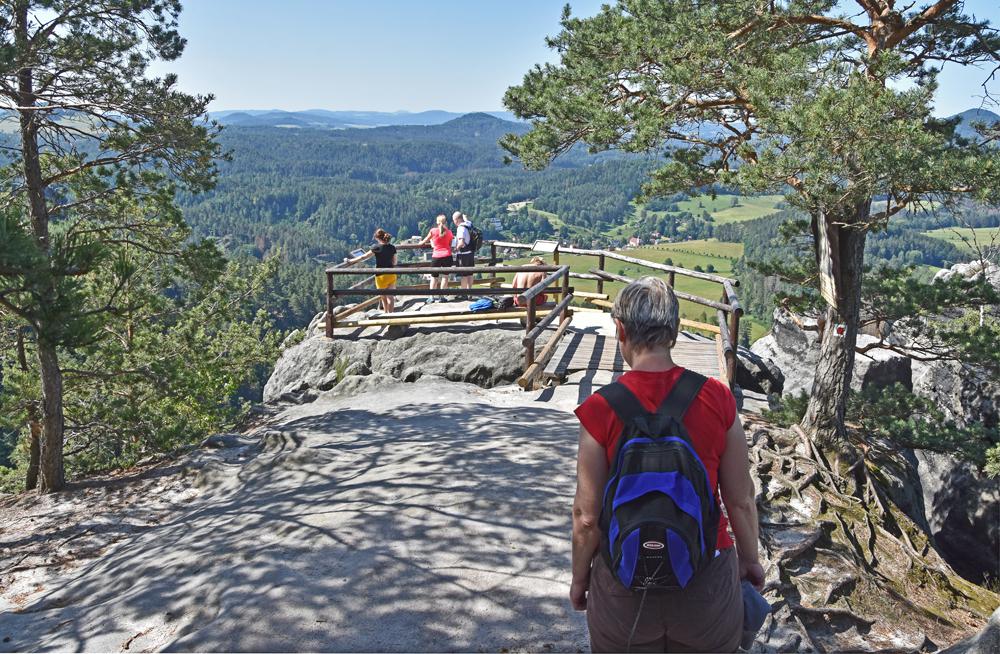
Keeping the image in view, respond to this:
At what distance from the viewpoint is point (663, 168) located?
822 cm

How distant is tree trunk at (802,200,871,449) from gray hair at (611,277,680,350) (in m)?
5.96

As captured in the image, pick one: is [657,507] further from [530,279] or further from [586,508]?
[530,279]

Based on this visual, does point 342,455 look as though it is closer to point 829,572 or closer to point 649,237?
point 829,572

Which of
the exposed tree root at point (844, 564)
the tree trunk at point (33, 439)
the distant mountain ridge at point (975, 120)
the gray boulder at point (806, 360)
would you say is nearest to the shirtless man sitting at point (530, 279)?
the exposed tree root at point (844, 564)

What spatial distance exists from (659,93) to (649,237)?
162m

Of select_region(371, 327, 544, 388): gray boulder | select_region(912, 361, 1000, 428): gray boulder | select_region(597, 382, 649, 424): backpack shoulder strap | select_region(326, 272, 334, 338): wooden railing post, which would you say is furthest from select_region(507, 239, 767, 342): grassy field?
select_region(597, 382, 649, 424): backpack shoulder strap

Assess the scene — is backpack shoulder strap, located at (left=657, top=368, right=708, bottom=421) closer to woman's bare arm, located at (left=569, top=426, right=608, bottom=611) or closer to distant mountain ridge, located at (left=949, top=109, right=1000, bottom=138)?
A: woman's bare arm, located at (left=569, top=426, right=608, bottom=611)

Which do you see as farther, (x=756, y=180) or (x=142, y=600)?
(x=756, y=180)

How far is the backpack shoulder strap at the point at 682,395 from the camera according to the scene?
223cm

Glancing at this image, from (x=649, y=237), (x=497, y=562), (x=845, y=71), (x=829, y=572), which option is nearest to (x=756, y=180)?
(x=845, y=71)

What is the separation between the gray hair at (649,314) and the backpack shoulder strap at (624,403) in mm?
201

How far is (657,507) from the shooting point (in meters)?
2.09

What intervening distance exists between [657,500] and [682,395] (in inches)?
14.7

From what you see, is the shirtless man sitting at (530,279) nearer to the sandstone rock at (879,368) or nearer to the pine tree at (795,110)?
the pine tree at (795,110)
